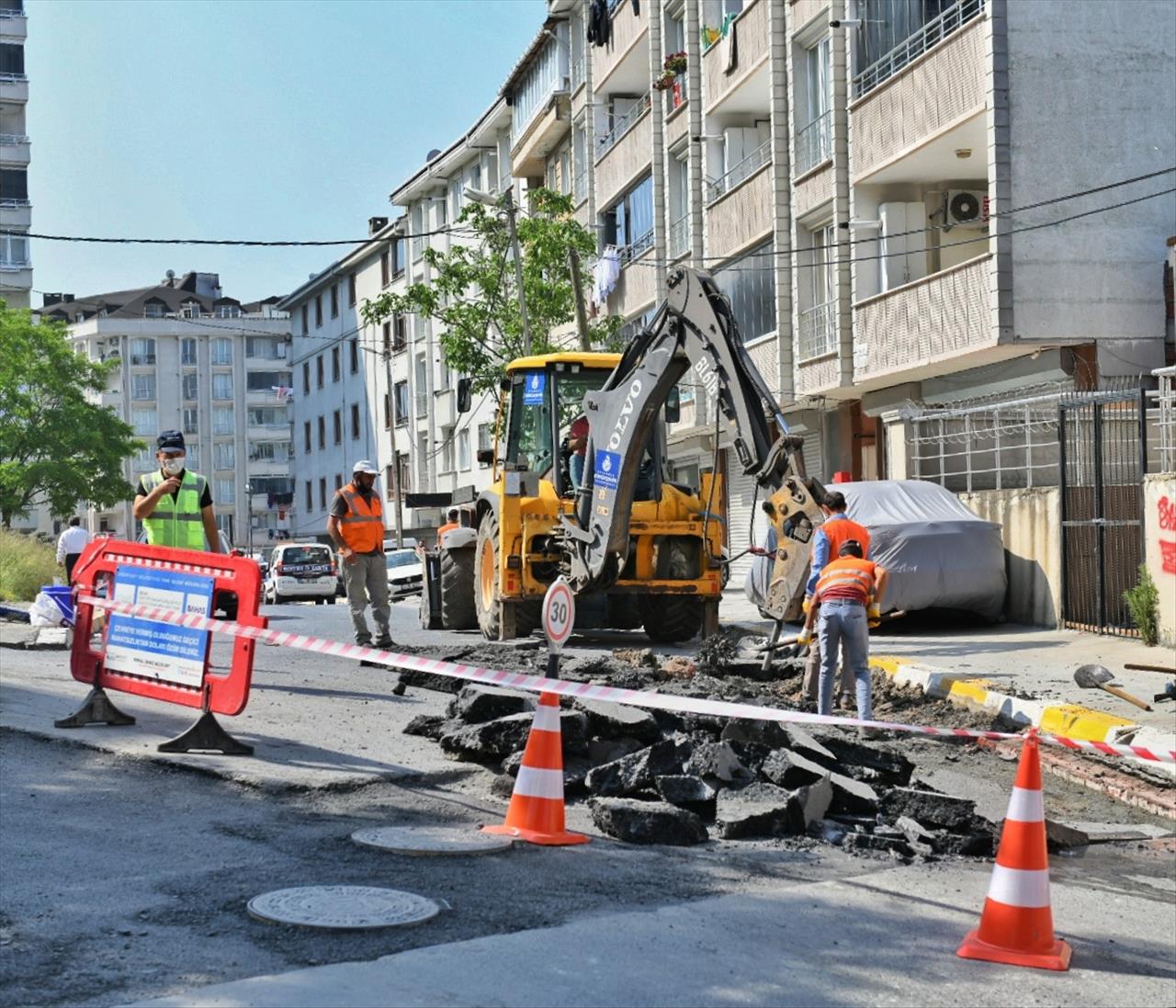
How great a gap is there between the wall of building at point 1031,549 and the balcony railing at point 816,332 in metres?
7.36

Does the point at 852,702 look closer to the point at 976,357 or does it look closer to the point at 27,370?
the point at 976,357

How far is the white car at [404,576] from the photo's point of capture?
4016 cm

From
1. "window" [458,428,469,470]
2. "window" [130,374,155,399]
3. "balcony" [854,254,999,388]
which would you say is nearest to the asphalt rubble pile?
"balcony" [854,254,999,388]

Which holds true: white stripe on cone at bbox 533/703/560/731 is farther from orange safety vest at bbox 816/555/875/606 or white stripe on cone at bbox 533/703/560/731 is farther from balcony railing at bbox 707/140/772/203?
balcony railing at bbox 707/140/772/203

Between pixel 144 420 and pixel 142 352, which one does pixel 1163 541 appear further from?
pixel 144 420

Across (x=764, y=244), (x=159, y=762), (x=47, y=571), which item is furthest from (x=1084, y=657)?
(x=47, y=571)

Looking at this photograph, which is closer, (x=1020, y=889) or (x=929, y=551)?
(x=1020, y=889)

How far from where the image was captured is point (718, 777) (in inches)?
331

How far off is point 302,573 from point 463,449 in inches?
530

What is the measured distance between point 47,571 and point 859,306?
1664cm

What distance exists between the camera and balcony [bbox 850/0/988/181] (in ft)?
71.3

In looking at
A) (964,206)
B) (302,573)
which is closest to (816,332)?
(964,206)

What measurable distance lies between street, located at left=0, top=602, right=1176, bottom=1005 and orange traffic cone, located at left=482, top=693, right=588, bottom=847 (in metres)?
0.16

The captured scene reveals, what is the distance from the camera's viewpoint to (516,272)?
32.4 metres
